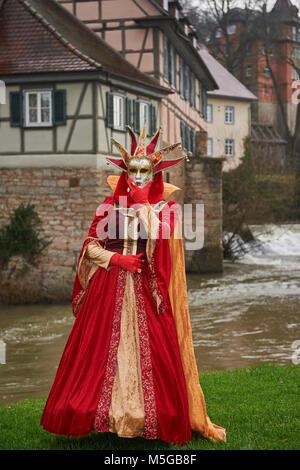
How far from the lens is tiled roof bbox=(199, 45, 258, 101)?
39.4m

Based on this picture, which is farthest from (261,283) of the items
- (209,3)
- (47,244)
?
(209,3)

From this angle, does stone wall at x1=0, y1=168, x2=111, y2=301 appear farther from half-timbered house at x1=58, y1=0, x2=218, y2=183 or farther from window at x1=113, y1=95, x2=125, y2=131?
half-timbered house at x1=58, y1=0, x2=218, y2=183

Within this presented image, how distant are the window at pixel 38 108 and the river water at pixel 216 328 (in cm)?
451

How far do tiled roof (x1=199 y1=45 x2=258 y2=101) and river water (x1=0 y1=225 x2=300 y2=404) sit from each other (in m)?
19.6

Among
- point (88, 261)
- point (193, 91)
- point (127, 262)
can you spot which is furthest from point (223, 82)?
point (127, 262)

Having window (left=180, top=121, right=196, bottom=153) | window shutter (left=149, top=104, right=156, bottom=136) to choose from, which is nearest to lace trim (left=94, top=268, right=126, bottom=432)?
window shutter (left=149, top=104, right=156, bottom=136)

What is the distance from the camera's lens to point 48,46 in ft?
54.9

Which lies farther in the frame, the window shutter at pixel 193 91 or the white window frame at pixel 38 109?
the window shutter at pixel 193 91

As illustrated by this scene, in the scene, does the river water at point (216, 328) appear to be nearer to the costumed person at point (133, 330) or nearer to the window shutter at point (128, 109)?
the costumed person at point (133, 330)

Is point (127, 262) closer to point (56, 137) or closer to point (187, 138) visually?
point (56, 137)

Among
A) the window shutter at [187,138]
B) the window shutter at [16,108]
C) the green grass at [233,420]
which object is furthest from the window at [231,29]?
the green grass at [233,420]

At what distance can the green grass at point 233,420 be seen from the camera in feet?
15.2

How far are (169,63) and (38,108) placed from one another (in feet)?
19.8
